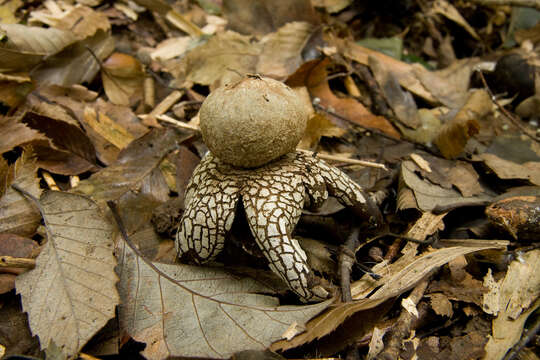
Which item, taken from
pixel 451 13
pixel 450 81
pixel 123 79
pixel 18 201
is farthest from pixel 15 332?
pixel 451 13

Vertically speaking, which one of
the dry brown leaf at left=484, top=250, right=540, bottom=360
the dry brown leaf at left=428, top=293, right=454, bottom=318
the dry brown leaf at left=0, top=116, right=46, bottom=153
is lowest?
the dry brown leaf at left=484, top=250, right=540, bottom=360

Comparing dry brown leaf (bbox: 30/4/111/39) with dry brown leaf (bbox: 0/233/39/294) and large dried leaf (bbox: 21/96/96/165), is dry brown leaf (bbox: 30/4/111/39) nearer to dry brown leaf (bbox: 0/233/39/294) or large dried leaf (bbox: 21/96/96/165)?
large dried leaf (bbox: 21/96/96/165)

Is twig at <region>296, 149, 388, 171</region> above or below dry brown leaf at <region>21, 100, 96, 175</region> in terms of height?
Result: below

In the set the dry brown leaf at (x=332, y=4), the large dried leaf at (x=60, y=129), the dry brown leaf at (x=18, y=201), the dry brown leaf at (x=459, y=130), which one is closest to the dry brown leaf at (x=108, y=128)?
the large dried leaf at (x=60, y=129)

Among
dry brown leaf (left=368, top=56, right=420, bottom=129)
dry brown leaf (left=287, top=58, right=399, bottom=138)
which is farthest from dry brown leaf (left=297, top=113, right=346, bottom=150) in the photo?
dry brown leaf (left=368, top=56, right=420, bottom=129)

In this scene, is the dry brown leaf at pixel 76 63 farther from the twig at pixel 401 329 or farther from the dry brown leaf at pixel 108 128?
the twig at pixel 401 329

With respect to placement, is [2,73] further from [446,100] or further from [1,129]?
[446,100]
